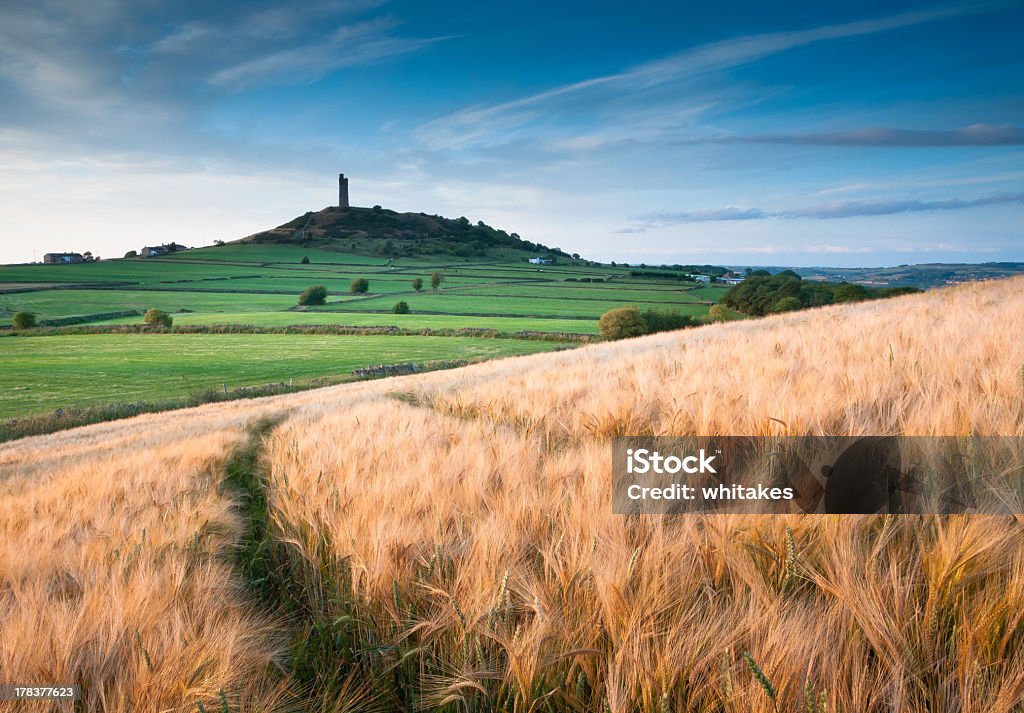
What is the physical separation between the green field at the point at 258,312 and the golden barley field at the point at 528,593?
3308cm

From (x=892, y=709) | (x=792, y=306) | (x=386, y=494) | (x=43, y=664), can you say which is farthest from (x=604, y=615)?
(x=792, y=306)

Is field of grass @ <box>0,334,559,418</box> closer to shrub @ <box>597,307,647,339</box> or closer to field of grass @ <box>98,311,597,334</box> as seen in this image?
field of grass @ <box>98,311,597,334</box>

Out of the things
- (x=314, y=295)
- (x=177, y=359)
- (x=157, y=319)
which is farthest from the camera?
(x=314, y=295)

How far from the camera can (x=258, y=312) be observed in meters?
71.1

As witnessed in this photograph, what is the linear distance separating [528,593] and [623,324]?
49131 millimetres

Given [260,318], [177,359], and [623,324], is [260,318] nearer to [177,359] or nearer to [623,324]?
[177,359]

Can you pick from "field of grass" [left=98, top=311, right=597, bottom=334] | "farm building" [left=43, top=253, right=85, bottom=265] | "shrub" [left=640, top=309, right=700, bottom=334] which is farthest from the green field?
"farm building" [left=43, top=253, right=85, bottom=265]

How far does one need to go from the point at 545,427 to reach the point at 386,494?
1.68 metres

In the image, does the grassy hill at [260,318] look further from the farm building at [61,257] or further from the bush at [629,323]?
the farm building at [61,257]

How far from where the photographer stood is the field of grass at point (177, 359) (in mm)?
31281

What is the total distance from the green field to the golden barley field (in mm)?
33078

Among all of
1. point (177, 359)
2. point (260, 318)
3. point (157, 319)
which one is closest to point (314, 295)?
point (260, 318)

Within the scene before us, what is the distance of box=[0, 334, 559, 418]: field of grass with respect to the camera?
31281 mm

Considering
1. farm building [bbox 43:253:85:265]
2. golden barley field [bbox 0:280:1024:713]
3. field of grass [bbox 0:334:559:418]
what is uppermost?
farm building [bbox 43:253:85:265]
